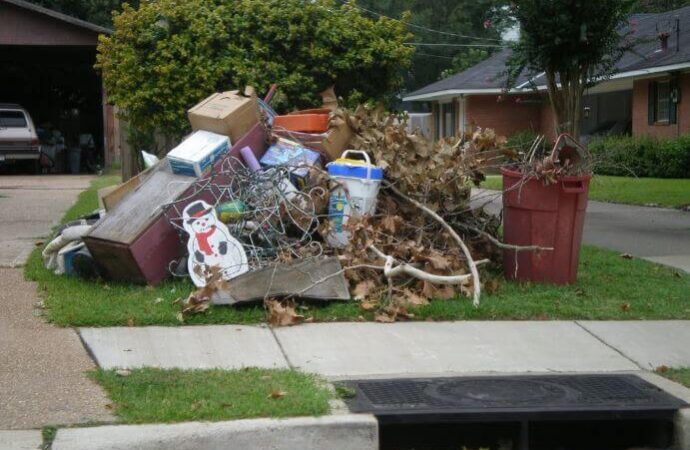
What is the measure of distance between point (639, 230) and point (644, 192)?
21.7 ft

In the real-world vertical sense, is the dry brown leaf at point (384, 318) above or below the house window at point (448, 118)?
below

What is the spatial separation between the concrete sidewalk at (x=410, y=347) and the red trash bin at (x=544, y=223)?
1135 millimetres

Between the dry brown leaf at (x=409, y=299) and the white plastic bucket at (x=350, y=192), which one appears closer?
the dry brown leaf at (x=409, y=299)

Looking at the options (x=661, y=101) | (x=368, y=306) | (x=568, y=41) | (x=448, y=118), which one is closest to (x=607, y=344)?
(x=368, y=306)

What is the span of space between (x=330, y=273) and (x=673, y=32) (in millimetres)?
24973

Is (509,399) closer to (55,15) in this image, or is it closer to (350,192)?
(350,192)

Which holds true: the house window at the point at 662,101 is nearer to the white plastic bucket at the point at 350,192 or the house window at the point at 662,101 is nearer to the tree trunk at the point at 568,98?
the tree trunk at the point at 568,98

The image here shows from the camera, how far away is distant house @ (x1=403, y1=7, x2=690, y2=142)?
28.2 meters

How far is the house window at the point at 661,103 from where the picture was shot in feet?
95.6

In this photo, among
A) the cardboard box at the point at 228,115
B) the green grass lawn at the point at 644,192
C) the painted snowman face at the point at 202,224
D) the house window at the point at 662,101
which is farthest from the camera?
the house window at the point at 662,101

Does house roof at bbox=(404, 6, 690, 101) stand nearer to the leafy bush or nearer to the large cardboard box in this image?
the leafy bush

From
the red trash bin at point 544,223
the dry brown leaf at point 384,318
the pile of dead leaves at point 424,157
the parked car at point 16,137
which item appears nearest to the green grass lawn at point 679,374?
the dry brown leaf at point 384,318

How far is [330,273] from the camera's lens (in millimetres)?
8547

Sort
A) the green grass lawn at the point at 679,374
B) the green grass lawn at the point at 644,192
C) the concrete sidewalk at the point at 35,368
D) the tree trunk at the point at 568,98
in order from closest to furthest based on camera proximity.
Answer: the concrete sidewalk at the point at 35,368 → the green grass lawn at the point at 679,374 → the tree trunk at the point at 568,98 → the green grass lawn at the point at 644,192
